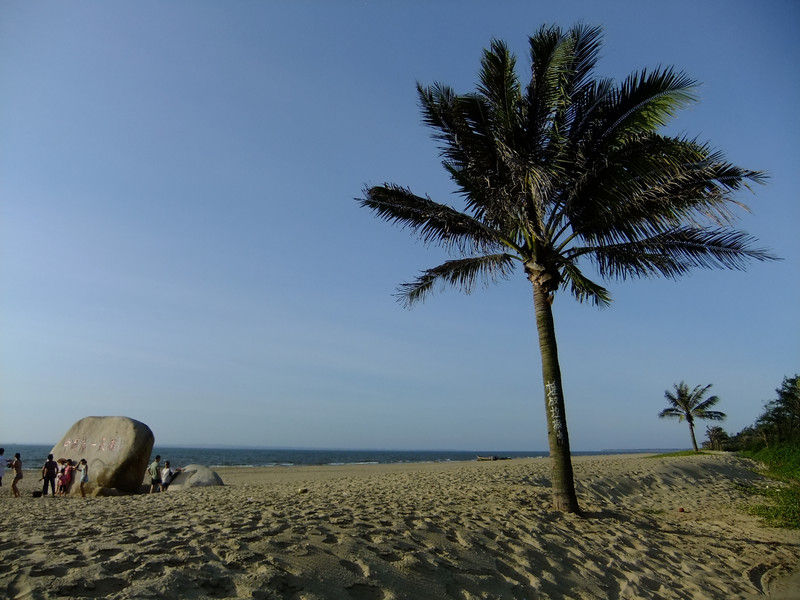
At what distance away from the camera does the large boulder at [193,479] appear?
50.7ft

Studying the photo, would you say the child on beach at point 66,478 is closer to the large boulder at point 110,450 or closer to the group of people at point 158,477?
the large boulder at point 110,450

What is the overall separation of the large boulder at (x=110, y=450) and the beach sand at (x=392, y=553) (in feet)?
23.1

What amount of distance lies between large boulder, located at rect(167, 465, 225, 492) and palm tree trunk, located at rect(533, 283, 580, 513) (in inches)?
474

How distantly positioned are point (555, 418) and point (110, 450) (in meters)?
12.7

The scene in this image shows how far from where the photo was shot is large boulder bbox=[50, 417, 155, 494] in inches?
531

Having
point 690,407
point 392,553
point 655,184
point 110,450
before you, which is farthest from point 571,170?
point 690,407

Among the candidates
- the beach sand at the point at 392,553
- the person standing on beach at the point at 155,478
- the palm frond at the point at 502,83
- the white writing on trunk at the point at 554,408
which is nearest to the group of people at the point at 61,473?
the person standing on beach at the point at 155,478

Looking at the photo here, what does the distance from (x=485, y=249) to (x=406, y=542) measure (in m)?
6.03

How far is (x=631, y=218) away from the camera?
27.3 ft

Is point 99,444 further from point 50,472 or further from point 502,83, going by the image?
point 502,83

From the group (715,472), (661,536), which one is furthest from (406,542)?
(715,472)

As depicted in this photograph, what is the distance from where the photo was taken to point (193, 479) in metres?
15.9

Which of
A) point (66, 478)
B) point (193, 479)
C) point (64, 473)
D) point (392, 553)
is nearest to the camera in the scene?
point (392, 553)

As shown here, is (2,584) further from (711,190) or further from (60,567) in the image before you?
(711,190)
